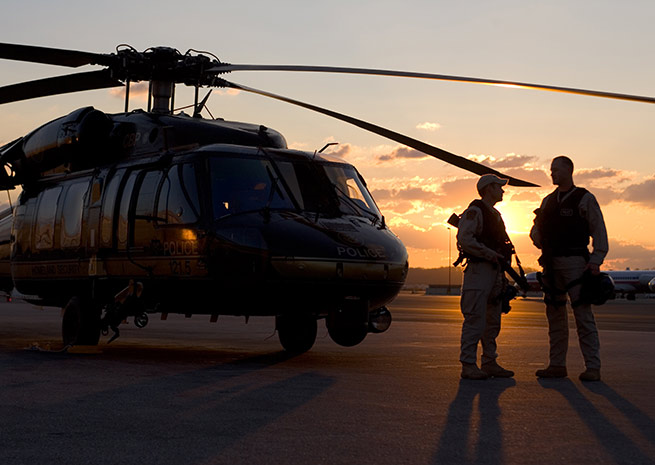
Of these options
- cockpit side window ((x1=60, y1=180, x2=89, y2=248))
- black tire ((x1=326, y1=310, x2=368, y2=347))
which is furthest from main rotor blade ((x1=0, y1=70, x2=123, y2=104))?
black tire ((x1=326, y1=310, x2=368, y2=347))

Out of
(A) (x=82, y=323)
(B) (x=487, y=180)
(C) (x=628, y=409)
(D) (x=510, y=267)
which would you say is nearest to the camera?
(C) (x=628, y=409)

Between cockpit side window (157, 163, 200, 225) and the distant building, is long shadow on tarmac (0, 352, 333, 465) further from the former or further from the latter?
the distant building

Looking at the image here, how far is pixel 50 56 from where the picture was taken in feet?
38.1

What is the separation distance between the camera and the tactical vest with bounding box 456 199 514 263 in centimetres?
962

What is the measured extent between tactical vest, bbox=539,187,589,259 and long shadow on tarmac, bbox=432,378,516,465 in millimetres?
1787

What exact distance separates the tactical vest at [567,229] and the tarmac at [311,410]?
4.49ft

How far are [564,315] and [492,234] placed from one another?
117 centimetres

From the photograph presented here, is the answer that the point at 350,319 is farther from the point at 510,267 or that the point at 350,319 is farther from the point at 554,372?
the point at 554,372

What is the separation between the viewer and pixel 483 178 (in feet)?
32.2

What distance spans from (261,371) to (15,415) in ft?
12.6

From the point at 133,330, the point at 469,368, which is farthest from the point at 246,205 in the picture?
the point at 133,330

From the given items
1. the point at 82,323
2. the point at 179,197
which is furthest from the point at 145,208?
the point at 82,323

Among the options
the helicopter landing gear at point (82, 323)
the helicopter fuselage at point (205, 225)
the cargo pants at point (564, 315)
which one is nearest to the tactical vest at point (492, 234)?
the cargo pants at point (564, 315)

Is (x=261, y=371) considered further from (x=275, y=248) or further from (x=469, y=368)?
(x=469, y=368)
